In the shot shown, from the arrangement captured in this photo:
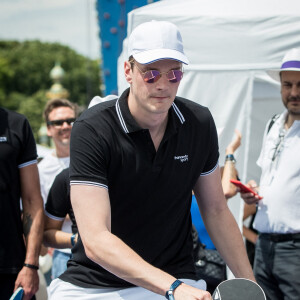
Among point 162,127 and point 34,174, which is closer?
point 162,127

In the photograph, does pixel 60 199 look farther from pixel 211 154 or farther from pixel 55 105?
pixel 55 105

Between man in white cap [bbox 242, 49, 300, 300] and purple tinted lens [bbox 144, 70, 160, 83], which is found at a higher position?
purple tinted lens [bbox 144, 70, 160, 83]

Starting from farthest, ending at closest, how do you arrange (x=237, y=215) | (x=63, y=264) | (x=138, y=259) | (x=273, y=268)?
1. (x=237, y=215)
2. (x=63, y=264)
3. (x=273, y=268)
4. (x=138, y=259)

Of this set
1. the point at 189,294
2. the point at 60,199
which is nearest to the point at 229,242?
the point at 189,294

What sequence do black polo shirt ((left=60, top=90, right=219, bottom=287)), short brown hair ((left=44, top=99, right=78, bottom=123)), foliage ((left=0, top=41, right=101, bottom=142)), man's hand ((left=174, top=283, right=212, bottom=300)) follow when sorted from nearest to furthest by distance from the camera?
man's hand ((left=174, top=283, right=212, bottom=300)) < black polo shirt ((left=60, top=90, right=219, bottom=287)) < short brown hair ((left=44, top=99, right=78, bottom=123)) < foliage ((left=0, top=41, right=101, bottom=142))

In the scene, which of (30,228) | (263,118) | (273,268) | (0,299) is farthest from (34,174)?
(263,118)

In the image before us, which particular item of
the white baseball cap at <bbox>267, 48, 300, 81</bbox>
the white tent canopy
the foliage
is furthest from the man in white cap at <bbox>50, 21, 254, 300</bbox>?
the foliage

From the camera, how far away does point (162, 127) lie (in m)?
2.37

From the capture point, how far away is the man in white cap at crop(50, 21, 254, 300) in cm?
209

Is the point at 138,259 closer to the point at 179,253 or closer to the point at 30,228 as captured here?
the point at 179,253

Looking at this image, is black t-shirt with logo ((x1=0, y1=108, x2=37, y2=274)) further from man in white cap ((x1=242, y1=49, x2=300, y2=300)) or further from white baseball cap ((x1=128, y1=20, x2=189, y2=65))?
man in white cap ((x1=242, y1=49, x2=300, y2=300))

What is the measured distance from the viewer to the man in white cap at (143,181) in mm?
2092

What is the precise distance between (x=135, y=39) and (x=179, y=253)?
3.18 ft

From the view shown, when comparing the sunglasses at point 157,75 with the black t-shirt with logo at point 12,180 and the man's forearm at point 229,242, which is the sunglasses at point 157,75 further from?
the black t-shirt with logo at point 12,180
